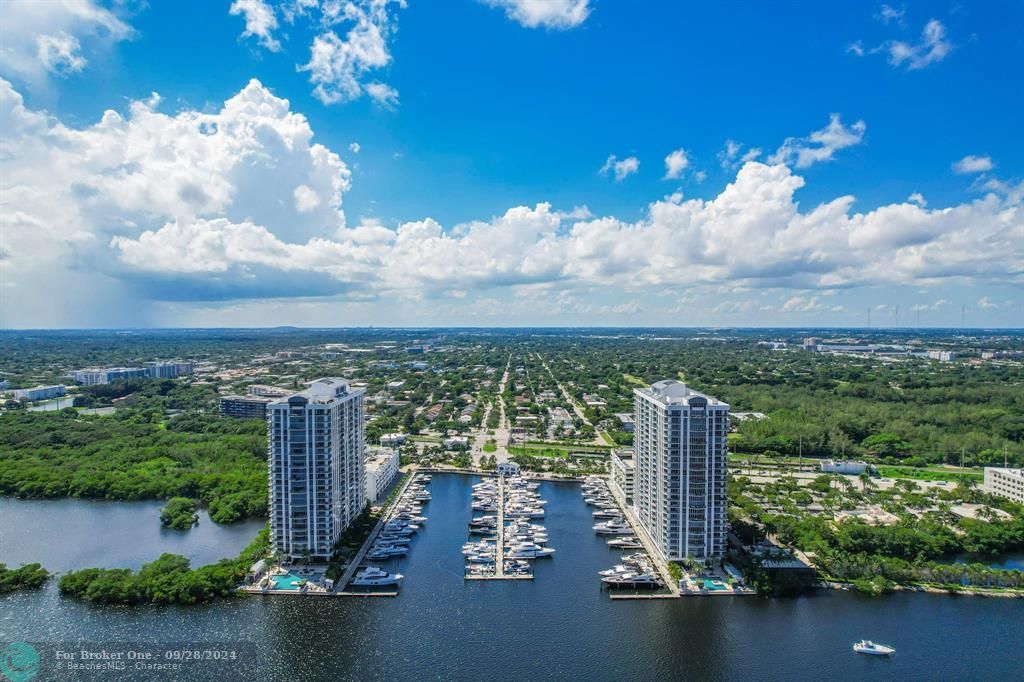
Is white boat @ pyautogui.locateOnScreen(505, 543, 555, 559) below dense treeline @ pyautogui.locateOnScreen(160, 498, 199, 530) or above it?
below

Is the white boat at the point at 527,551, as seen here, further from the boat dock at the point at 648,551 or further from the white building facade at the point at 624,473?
the white building facade at the point at 624,473

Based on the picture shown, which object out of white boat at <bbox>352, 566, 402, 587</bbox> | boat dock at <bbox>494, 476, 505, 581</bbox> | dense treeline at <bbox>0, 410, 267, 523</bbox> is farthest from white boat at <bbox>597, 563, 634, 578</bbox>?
dense treeline at <bbox>0, 410, 267, 523</bbox>

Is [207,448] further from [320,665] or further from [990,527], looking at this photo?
[990,527]

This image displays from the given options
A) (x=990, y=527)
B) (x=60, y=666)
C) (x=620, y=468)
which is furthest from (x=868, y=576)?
(x=60, y=666)

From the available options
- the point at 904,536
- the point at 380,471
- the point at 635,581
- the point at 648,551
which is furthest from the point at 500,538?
the point at 904,536

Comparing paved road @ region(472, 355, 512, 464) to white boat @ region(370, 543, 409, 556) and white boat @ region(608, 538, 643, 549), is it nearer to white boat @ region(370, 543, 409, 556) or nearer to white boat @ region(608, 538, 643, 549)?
white boat @ region(608, 538, 643, 549)

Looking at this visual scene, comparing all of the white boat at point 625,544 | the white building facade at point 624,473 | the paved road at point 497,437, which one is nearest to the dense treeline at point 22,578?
the white boat at point 625,544

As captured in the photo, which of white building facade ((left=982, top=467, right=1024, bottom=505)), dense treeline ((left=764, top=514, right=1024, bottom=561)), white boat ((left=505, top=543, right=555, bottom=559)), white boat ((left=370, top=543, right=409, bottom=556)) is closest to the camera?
dense treeline ((left=764, top=514, right=1024, bottom=561))
